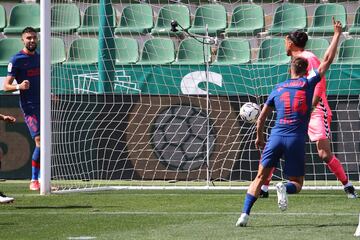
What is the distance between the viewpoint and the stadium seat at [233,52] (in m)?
17.1

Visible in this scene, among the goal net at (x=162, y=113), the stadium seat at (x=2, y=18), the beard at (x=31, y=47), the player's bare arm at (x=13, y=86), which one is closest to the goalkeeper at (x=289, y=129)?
the player's bare arm at (x=13, y=86)

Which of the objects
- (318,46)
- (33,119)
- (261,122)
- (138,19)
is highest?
(261,122)

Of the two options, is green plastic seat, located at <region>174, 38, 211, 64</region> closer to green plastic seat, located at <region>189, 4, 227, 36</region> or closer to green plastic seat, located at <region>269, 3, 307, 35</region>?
green plastic seat, located at <region>189, 4, 227, 36</region>

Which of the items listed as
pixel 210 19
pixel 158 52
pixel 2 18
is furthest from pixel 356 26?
pixel 2 18

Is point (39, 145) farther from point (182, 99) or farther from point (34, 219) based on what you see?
point (34, 219)

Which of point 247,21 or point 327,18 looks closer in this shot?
point 327,18

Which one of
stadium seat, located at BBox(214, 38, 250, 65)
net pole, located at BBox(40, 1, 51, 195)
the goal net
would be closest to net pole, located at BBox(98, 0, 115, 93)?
the goal net

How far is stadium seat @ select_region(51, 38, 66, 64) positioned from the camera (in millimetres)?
14559

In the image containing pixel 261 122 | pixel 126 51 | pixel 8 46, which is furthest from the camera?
pixel 8 46

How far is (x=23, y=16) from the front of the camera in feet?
63.7

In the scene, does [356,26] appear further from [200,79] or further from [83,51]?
[83,51]

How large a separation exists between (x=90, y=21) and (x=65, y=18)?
7.89 feet

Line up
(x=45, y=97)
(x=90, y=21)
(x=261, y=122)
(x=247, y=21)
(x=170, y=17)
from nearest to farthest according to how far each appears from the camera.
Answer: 1. (x=261, y=122)
2. (x=45, y=97)
3. (x=90, y=21)
4. (x=247, y=21)
5. (x=170, y=17)

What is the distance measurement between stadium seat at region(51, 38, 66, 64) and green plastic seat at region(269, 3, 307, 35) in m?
4.02
